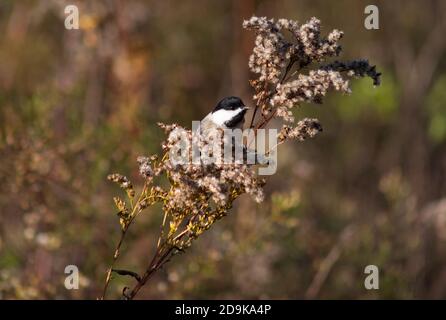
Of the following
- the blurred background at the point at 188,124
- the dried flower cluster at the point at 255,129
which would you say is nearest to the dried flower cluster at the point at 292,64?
the dried flower cluster at the point at 255,129

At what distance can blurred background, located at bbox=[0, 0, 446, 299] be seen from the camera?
559 cm

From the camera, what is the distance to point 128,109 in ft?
21.1

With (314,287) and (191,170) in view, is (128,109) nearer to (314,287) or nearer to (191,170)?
(314,287)

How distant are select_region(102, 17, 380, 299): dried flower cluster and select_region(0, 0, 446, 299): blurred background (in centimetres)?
203

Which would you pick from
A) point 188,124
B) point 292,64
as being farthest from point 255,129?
point 188,124

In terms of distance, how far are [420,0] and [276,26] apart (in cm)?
842

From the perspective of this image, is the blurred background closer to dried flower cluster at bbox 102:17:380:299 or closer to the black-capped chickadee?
the black-capped chickadee

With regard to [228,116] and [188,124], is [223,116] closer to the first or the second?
[228,116]

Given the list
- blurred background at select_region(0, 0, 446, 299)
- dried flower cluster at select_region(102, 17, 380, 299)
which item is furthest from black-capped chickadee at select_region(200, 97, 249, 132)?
blurred background at select_region(0, 0, 446, 299)

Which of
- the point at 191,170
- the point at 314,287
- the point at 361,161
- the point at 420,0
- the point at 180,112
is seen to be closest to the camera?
the point at 191,170
